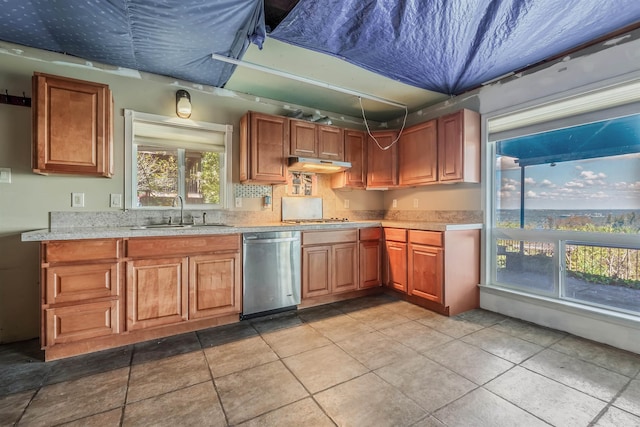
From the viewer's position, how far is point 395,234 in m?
3.49

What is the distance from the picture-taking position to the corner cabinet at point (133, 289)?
82.0 inches

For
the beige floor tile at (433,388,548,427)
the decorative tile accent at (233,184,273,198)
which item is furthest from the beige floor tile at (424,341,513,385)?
the decorative tile accent at (233,184,273,198)

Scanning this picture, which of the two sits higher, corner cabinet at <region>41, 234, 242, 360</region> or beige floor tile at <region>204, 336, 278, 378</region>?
corner cabinet at <region>41, 234, 242, 360</region>

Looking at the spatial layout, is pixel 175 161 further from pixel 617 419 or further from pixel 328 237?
pixel 617 419

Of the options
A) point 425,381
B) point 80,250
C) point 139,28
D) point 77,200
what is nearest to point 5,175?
point 77,200

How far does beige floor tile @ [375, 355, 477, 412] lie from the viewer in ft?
5.41

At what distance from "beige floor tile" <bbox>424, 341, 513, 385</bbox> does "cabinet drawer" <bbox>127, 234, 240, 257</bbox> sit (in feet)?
6.32

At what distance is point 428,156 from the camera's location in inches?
135

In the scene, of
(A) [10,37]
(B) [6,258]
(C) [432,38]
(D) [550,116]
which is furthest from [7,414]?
(D) [550,116]

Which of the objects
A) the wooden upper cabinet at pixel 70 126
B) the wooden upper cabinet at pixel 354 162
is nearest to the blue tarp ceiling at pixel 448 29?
the wooden upper cabinet at pixel 354 162

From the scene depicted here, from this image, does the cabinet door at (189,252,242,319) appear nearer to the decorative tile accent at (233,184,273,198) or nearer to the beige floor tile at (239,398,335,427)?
the decorative tile accent at (233,184,273,198)

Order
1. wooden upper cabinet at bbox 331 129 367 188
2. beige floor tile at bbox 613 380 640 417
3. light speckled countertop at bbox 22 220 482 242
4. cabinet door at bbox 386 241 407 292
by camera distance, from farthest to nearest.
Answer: wooden upper cabinet at bbox 331 129 367 188, cabinet door at bbox 386 241 407 292, light speckled countertop at bbox 22 220 482 242, beige floor tile at bbox 613 380 640 417

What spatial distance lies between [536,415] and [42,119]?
12.5 feet

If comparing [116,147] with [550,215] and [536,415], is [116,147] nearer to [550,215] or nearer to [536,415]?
[536,415]
